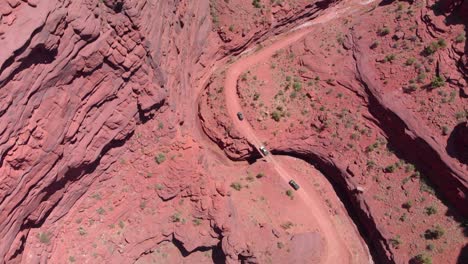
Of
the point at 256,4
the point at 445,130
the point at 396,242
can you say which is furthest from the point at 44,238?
the point at 445,130

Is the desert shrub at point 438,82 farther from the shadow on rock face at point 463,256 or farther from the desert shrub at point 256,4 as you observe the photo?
the desert shrub at point 256,4

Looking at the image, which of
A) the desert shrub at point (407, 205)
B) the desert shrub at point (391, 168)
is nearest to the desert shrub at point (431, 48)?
the desert shrub at point (391, 168)

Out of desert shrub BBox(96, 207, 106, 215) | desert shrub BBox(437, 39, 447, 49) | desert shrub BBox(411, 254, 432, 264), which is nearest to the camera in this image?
desert shrub BBox(96, 207, 106, 215)

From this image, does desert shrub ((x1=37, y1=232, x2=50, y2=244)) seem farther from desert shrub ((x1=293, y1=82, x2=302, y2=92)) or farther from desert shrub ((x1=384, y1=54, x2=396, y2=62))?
desert shrub ((x1=384, y1=54, x2=396, y2=62))

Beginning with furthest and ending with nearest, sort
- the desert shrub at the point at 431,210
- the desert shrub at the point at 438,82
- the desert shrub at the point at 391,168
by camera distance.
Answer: the desert shrub at the point at 391,168 < the desert shrub at the point at 438,82 < the desert shrub at the point at 431,210

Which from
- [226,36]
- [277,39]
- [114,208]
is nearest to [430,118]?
[277,39]

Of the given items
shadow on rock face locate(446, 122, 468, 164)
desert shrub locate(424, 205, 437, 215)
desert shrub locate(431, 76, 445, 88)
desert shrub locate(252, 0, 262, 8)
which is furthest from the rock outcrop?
shadow on rock face locate(446, 122, 468, 164)
